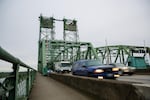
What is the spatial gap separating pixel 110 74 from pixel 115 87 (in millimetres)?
7018

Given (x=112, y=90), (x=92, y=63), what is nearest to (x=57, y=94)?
(x=112, y=90)

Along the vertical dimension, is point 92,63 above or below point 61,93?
above

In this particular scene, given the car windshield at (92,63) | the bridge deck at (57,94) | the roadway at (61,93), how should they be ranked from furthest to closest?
the car windshield at (92,63) < the bridge deck at (57,94) < the roadway at (61,93)

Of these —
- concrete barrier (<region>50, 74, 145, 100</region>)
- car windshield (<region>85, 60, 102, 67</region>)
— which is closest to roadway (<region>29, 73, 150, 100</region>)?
concrete barrier (<region>50, 74, 145, 100</region>)

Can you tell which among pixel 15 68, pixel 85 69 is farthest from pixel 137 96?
pixel 85 69

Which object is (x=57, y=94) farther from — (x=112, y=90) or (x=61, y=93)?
(x=112, y=90)

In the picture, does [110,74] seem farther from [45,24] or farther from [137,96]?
[45,24]

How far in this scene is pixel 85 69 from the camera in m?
12.4

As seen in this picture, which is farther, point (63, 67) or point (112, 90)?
point (63, 67)

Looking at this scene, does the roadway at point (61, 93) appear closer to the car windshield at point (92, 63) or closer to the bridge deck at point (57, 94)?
the bridge deck at point (57, 94)

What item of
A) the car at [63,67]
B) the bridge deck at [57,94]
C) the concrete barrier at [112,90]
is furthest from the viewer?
the car at [63,67]

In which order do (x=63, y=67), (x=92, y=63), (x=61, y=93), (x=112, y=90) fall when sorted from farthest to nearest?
(x=63, y=67)
(x=92, y=63)
(x=61, y=93)
(x=112, y=90)

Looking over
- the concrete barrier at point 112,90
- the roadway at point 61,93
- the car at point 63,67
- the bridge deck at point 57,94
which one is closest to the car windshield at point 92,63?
the roadway at point 61,93

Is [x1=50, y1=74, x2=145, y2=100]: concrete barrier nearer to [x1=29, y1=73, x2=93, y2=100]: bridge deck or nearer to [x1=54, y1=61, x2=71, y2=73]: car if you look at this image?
[x1=29, y1=73, x2=93, y2=100]: bridge deck
